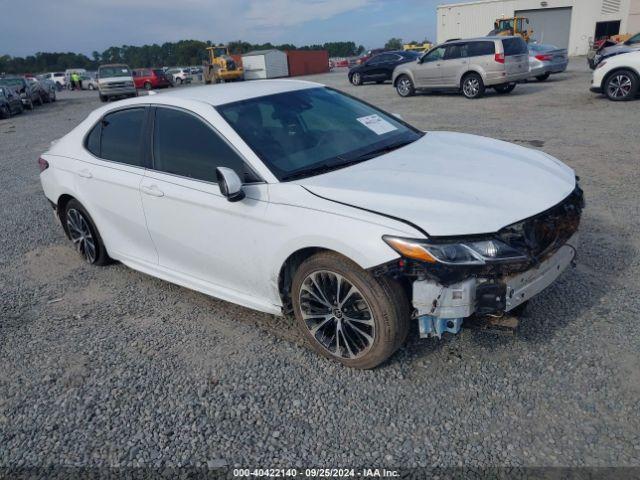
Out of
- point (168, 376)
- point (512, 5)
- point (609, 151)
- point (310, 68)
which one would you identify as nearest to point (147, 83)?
point (310, 68)

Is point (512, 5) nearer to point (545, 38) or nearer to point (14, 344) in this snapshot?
point (545, 38)

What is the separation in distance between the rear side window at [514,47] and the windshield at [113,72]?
19925 mm

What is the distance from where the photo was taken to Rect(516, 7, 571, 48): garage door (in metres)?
41.0

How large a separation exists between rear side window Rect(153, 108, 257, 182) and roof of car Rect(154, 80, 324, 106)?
7.9 inches

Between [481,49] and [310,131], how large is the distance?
13.5 m

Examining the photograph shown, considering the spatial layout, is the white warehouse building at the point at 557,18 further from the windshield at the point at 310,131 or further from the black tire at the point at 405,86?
the windshield at the point at 310,131

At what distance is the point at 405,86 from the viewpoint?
17750mm

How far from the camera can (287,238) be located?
3.05 m

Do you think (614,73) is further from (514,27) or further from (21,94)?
(21,94)

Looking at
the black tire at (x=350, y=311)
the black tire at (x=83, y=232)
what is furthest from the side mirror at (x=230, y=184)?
the black tire at (x=83, y=232)

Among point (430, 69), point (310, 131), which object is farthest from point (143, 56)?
point (310, 131)

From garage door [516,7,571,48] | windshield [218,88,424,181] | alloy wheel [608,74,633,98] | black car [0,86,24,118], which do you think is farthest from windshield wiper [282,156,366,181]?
garage door [516,7,571,48]

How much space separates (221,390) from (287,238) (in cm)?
100

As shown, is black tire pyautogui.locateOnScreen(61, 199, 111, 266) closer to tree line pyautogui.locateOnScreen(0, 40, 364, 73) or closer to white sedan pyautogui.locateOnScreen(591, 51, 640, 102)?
white sedan pyautogui.locateOnScreen(591, 51, 640, 102)
